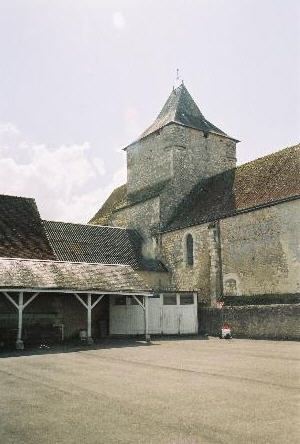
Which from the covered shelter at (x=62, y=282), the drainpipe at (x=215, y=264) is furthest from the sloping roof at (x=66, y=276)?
the drainpipe at (x=215, y=264)

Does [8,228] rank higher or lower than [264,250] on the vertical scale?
higher

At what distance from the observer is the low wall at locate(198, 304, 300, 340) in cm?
1816

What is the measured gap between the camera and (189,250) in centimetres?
2780

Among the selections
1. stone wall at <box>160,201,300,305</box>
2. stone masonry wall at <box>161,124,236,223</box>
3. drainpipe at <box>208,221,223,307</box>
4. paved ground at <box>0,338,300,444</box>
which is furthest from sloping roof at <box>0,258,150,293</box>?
stone masonry wall at <box>161,124,236,223</box>

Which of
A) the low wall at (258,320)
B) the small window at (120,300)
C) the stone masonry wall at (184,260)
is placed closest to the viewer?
the low wall at (258,320)

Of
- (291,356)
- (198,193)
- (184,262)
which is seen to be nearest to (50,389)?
(291,356)

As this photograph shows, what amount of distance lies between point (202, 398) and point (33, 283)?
11229 millimetres

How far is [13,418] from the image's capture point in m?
5.94

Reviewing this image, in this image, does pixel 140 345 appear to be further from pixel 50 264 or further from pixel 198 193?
pixel 198 193

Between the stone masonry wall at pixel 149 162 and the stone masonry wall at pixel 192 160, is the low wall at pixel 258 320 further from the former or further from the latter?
the stone masonry wall at pixel 149 162

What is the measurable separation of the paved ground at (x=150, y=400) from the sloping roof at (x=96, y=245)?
13.5 m

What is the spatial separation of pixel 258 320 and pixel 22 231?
1287 centimetres

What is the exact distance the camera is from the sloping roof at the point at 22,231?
883 inches

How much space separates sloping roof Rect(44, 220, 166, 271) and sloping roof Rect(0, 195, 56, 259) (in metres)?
1.57
